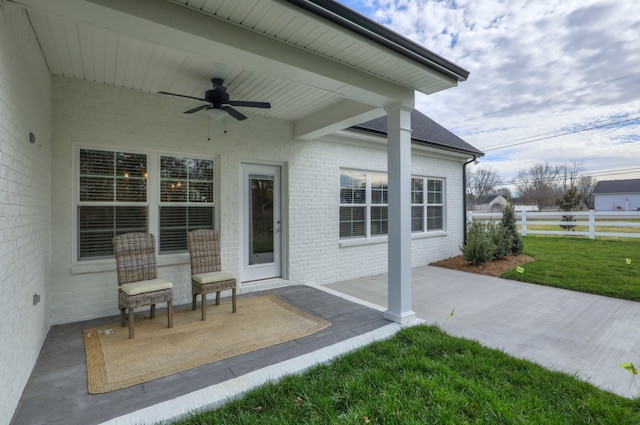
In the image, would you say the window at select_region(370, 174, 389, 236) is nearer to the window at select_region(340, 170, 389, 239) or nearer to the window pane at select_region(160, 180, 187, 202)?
the window at select_region(340, 170, 389, 239)

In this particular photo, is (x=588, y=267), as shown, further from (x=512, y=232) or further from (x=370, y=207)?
(x=370, y=207)

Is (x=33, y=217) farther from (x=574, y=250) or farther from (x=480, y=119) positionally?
(x=480, y=119)

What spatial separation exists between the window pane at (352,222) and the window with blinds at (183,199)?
2754 millimetres

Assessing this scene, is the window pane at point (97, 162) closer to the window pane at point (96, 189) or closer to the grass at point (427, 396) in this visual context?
the window pane at point (96, 189)

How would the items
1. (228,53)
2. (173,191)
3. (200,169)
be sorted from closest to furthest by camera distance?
1. (228,53)
2. (173,191)
3. (200,169)

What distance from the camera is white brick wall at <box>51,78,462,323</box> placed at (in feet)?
12.2

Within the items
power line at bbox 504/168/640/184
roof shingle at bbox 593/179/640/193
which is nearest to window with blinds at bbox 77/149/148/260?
power line at bbox 504/168/640/184

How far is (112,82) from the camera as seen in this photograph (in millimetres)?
3861

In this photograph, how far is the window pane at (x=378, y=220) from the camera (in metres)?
6.88

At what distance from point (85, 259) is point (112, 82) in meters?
2.36

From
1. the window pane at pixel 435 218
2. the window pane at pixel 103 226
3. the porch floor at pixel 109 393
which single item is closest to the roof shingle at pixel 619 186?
the window pane at pixel 435 218

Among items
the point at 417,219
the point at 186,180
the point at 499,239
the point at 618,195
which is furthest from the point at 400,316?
the point at 618,195

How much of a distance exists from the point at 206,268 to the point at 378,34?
3.68 meters

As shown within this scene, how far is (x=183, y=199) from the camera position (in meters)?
4.61
